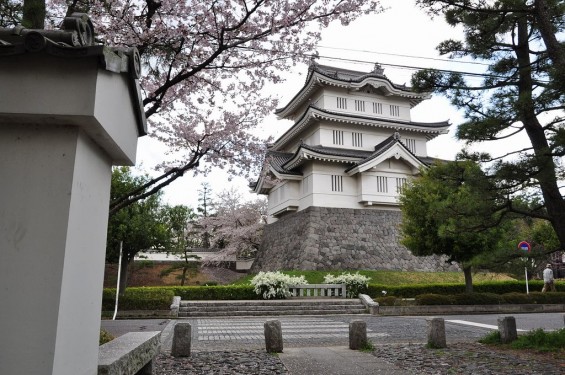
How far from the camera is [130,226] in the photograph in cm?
2205

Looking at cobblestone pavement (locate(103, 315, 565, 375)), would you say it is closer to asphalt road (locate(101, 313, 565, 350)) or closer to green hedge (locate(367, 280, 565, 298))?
Answer: asphalt road (locate(101, 313, 565, 350))

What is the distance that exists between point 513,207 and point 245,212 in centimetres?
3090

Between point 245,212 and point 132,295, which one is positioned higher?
point 245,212

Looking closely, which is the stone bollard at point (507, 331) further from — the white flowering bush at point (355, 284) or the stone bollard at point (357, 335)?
the white flowering bush at point (355, 284)

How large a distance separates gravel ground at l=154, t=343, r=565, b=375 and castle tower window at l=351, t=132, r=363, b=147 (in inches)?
843

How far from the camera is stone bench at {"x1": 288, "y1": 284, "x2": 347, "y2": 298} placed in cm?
1916

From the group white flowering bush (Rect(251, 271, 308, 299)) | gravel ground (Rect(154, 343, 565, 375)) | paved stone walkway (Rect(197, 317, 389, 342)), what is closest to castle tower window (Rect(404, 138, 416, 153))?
white flowering bush (Rect(251, 271, 308, 299))

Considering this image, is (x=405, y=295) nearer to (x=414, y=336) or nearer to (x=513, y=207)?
(x=414, y=336)

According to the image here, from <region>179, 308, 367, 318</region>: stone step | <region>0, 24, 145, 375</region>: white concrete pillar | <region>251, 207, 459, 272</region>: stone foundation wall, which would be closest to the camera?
<region>0, 24, 145, 375</region>: white concrete pillar

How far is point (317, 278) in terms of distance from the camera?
22.8 m

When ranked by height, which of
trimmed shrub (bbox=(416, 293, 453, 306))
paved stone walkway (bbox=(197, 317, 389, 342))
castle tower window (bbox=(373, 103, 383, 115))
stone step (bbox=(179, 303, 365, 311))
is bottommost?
paved stone walkway (bbox=(197, 317, 389, 342))

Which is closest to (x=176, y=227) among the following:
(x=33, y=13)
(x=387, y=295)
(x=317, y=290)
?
(x=317, y=290)

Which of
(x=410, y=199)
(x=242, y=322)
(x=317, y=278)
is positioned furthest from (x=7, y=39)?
(x=317, y=278)

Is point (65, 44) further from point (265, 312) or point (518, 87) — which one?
point (265, 312)
